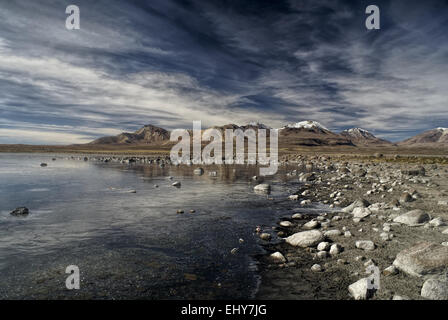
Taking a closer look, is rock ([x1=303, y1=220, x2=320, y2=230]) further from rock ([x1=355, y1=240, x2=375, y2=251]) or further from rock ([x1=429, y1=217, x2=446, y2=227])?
rock ([x1=429, y1=217, x2=446, y2=227])

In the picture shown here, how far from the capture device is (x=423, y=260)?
7.73m

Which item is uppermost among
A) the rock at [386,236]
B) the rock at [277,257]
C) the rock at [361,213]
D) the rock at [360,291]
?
the rock at [361,213]

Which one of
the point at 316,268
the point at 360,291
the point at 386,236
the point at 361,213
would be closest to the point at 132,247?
the point at 316,268

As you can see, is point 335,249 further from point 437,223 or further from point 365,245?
point 437,223

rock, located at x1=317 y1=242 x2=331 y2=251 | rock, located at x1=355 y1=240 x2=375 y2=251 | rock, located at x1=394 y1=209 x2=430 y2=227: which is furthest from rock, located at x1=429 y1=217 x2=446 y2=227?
rock, located at x1=317 y1=242 x2=331 y2=251

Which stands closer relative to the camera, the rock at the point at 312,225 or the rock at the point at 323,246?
the rock at the point at 323,246

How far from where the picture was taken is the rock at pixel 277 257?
9.88 m

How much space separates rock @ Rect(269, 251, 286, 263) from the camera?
9877 mm

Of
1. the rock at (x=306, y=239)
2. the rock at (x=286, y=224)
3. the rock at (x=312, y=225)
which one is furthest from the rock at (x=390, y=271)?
the rock at (x=286, y=224)

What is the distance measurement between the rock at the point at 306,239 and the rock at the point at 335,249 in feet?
3.29

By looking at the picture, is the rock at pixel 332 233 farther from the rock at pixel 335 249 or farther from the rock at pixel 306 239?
the rock at pixel 335 249
